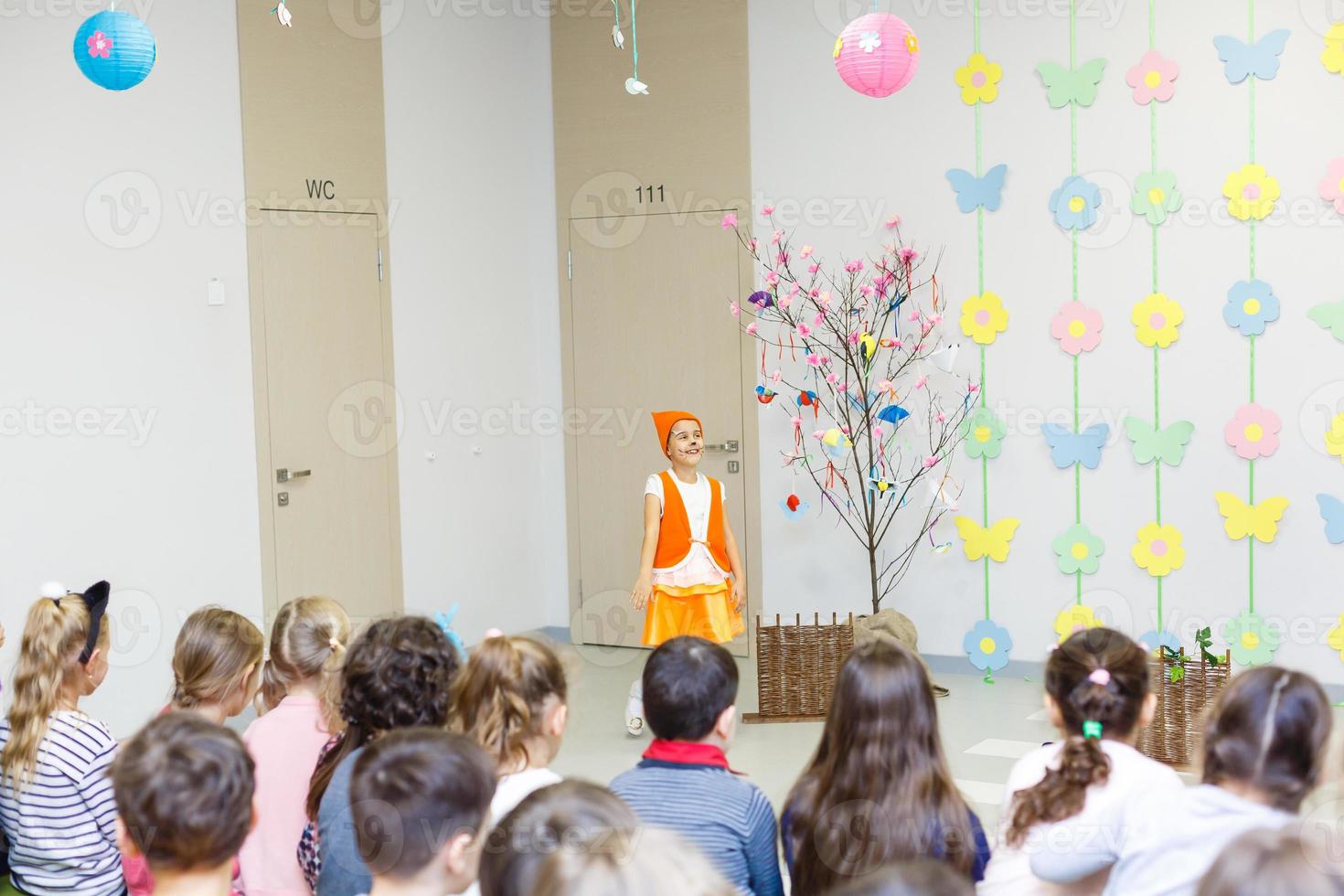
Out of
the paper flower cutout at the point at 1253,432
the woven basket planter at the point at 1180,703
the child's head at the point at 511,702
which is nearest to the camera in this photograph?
the child's head at the point at 511,702

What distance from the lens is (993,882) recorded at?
2.25m

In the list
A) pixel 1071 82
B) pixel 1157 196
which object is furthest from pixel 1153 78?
pixel 1157 196

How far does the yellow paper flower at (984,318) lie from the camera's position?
18.6 ft

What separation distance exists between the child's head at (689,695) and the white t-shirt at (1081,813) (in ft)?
1.60

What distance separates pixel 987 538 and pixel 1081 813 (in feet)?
12.0

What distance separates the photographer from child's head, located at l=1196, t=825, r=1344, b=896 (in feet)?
3.76

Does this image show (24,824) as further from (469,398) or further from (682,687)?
(469,398)

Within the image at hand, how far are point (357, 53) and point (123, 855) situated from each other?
389 centimetres

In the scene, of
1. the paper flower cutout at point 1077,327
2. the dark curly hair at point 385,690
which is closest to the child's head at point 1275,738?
the dark curly hair at point 385,690

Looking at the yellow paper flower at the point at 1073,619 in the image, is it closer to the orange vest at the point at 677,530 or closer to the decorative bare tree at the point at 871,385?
the decorative bare tree at the point at 871,385

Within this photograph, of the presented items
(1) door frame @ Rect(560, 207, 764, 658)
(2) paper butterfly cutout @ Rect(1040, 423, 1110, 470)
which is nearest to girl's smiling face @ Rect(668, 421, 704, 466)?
(1) door frame @ Rect(560, 207, 764, 658)

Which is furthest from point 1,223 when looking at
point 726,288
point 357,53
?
A: point 726,288

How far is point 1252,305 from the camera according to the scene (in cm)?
518

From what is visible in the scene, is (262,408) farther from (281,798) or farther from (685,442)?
(281,798)
